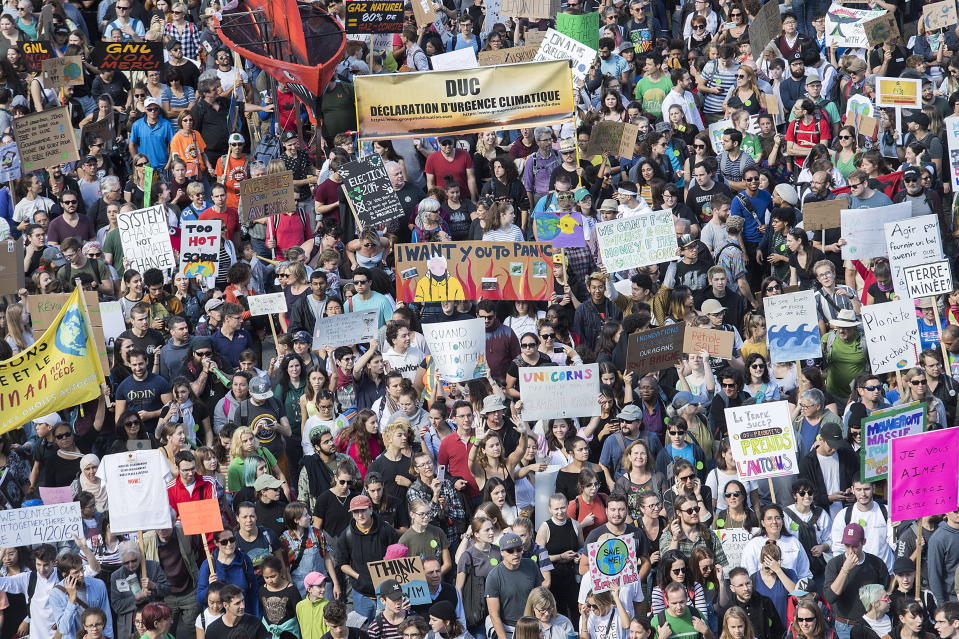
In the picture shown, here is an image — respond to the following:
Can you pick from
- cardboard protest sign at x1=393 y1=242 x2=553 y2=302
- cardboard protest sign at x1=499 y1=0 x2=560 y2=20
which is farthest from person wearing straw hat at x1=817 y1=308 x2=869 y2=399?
cardboard protest sign at x1=499 y1=0 x2=560 y2=20

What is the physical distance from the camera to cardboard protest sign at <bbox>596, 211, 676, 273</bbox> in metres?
17.6

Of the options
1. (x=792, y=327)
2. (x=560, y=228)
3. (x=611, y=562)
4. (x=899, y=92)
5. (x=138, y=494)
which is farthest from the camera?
(x=899, y=92)

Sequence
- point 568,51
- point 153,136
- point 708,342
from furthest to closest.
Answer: point 568,51 < point 153,136 < point 708,342

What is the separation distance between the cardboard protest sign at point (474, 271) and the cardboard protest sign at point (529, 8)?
5790 mm

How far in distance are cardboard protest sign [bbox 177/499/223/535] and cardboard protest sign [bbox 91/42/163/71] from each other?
339 inches

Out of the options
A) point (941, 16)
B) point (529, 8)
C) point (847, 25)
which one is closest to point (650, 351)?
point (847, 25)

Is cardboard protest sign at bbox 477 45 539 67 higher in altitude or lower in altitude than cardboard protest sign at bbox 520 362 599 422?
higher

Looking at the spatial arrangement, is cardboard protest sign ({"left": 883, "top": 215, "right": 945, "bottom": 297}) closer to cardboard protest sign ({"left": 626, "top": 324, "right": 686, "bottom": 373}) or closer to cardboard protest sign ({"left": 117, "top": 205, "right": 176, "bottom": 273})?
cardboard protest sign ({"left": 626, "top": 324, "right": 686, "bottom": 373})

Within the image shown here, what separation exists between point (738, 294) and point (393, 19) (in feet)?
21.2

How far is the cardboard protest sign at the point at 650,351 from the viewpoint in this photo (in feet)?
52.2

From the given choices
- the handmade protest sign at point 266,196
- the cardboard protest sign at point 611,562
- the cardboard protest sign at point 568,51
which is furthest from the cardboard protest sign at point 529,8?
the cardboard protest sign at point 611,562

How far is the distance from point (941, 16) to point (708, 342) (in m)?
7.21

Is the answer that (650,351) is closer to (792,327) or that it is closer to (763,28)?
(792,327)

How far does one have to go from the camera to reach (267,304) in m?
17.2
